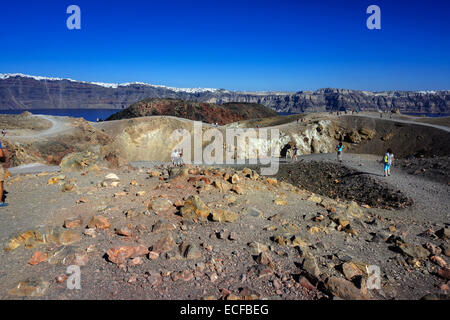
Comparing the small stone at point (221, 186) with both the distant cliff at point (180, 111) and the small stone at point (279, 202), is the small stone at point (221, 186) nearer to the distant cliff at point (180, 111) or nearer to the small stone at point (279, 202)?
the small stone at point (279, 202)

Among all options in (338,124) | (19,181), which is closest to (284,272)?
(19,181)

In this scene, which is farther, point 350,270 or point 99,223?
point 99,223

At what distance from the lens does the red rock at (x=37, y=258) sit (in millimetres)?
4879

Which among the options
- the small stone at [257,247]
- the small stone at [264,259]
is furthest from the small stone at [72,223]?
the small stone at [264,259]


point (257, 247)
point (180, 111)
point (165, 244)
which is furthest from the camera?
point (180, 111)

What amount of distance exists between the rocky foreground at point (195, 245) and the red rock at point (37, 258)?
0.07ft

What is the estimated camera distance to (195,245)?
18.9ft

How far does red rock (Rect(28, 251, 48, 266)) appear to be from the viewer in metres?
4.88

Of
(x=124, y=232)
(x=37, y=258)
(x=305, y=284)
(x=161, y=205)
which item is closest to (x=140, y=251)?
(x=124, y=232)

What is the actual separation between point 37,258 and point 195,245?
123 inches

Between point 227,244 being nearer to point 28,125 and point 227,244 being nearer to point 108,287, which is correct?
point 108,287

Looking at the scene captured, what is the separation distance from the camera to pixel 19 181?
373 inches

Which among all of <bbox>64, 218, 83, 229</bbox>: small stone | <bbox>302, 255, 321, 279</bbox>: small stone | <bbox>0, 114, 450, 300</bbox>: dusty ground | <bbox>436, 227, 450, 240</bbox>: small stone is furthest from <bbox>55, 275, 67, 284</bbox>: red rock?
<bbox>436, 227, 450, 240</bbox>: small stone

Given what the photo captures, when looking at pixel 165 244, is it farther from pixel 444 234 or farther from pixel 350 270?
pixel 444 234
